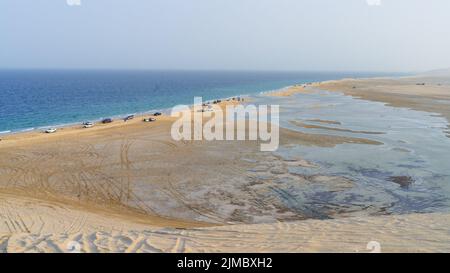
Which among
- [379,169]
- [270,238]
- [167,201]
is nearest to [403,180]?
[379,169]

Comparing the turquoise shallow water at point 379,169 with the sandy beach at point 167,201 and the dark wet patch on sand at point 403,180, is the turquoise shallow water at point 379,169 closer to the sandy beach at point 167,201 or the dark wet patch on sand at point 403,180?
the dark wet patch on sand at point 403,180

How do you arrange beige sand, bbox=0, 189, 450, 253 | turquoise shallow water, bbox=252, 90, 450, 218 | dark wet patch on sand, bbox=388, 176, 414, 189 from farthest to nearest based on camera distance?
dark wet patch on sand, bbox=388, 176, 414, 189 → turquoise shallow water, bbox=252, 90, 450, 218 → beige sand, bbox=0, 189, 450, 253

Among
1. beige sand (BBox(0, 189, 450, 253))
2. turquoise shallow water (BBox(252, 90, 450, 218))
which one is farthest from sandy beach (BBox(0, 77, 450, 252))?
turquoise shallow water (BBox(252, 90, 450, 218))

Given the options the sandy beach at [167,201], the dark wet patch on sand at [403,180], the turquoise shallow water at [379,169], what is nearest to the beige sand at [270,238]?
the sandy beach at [167,201]

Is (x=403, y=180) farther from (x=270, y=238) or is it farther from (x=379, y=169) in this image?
(x=270, y=238)

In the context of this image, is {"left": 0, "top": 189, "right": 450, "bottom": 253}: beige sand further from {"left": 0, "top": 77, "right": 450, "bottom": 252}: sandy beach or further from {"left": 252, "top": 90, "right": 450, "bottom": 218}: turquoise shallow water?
{"left": 252, "top": 90, "right": 450, "bottom": 218}: turquoise shallow water
